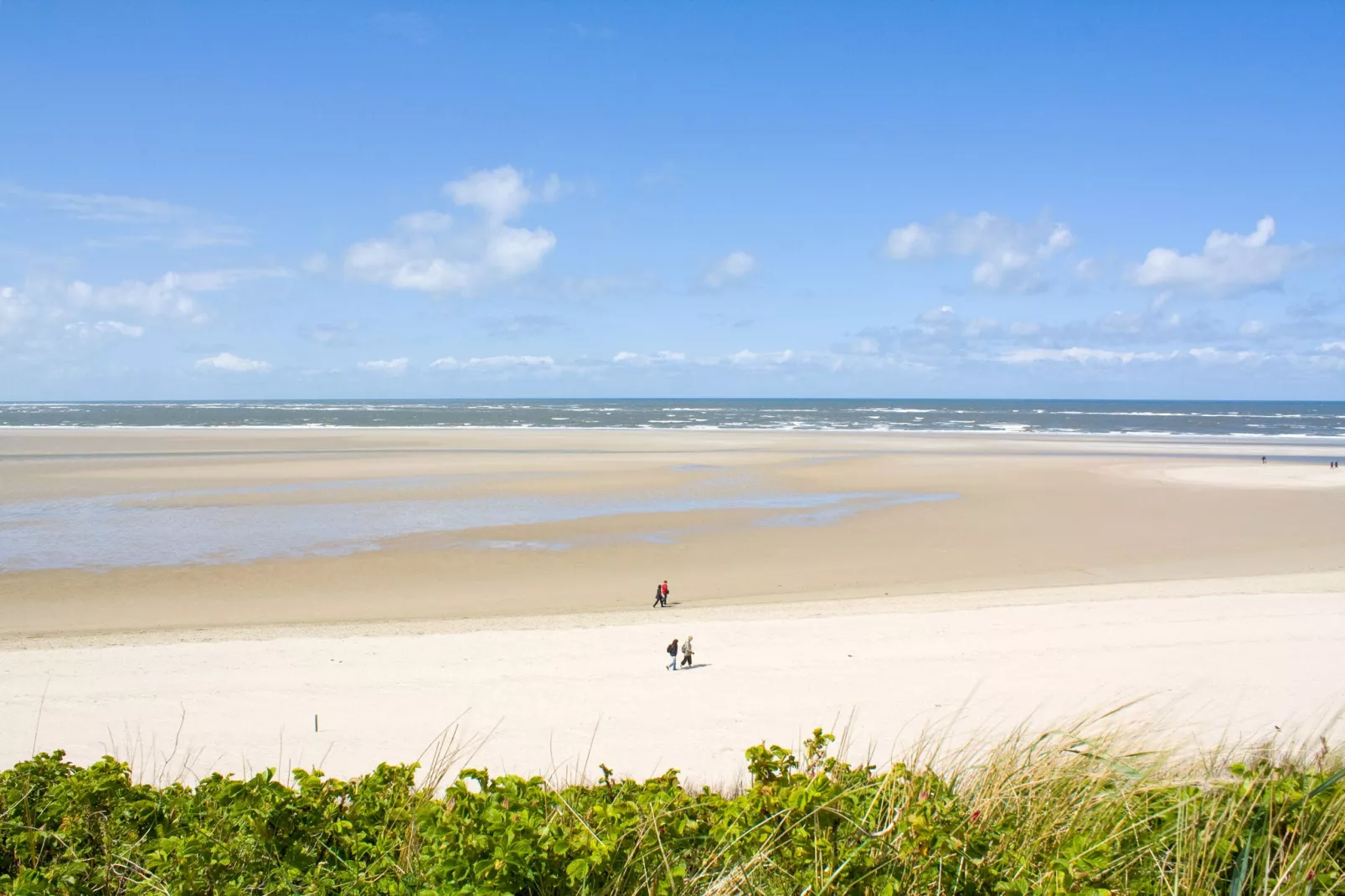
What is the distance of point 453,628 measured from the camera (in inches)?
619

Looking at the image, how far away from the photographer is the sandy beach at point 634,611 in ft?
34.3

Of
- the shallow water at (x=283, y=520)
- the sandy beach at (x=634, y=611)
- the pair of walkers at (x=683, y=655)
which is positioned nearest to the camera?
the sandy beach at (x=634, y=611)

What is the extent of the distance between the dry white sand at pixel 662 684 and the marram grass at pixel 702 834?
384 cm

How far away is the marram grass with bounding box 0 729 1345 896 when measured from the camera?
348cm

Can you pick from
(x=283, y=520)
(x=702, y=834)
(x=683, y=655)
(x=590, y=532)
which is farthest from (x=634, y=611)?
(x=283, y=520)

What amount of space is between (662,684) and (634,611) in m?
5.16

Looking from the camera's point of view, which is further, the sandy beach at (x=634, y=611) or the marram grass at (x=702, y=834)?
the sandy beach at (x=634, y=611)

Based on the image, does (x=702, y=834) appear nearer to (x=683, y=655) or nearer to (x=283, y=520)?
(x=683, y=655)

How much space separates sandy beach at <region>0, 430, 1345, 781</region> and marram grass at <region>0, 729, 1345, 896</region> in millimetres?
1424

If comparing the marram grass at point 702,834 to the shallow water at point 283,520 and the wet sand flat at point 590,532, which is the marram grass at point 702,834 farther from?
the shallow water at point 283,520

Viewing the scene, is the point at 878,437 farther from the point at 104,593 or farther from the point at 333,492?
the point at 104,593

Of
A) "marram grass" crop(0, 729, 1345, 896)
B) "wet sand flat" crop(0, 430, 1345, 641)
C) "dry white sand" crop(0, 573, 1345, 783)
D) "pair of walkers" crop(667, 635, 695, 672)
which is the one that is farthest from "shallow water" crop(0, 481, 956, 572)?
"marram grass" crop(0, 729, 1345, 896)

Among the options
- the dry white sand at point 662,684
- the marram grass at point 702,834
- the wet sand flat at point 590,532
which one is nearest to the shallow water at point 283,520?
the wet sand flat at point 590,532

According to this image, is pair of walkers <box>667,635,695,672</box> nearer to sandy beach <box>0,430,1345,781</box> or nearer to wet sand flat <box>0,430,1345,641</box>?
sandy beach <box>0,430,1345,781</box>
